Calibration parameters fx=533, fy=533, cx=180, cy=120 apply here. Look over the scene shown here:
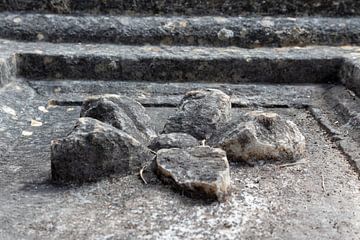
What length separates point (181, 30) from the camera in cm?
327

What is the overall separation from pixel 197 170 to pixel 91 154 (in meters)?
0.36

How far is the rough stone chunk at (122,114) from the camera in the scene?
2025 mm

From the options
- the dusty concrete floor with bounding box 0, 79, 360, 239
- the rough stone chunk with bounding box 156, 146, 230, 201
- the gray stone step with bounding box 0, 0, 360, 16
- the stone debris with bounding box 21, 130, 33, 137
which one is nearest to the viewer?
the dusty concrete floor with bounding box 0, 79, 360, 239

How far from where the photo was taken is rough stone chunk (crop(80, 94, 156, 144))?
203cm

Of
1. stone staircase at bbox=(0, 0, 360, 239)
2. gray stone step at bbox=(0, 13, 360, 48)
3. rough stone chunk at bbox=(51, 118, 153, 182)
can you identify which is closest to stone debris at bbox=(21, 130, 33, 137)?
stone staircase at bbox=(0, 0, 360, 239)

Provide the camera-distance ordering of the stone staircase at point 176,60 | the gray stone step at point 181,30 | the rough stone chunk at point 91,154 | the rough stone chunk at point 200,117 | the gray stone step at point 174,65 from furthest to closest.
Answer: the gray stone step at point 181,30, the gray stone step at point 174,65, the stone staircase at point 176,60, the rough stone chunk at point 200,117, the rough stone chunk at point 91,154

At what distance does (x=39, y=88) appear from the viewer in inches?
114

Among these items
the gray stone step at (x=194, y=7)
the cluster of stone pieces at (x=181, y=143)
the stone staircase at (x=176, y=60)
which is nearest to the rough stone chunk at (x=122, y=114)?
the cluster of stone pieces at (x=181, y=143)

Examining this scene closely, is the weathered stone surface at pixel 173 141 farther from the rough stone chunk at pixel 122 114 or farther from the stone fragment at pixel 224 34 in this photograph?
the stone fragment at pixel 224 34

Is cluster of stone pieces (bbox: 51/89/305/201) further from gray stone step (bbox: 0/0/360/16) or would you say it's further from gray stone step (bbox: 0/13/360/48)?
gray stone step (bbox: 0/0/360/16)

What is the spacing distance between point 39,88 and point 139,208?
4.87ft

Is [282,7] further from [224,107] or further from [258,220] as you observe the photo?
[258,220]

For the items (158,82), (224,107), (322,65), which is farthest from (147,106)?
(322,65)

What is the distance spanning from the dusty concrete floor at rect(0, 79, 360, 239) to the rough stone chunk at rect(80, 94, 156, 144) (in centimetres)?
25
